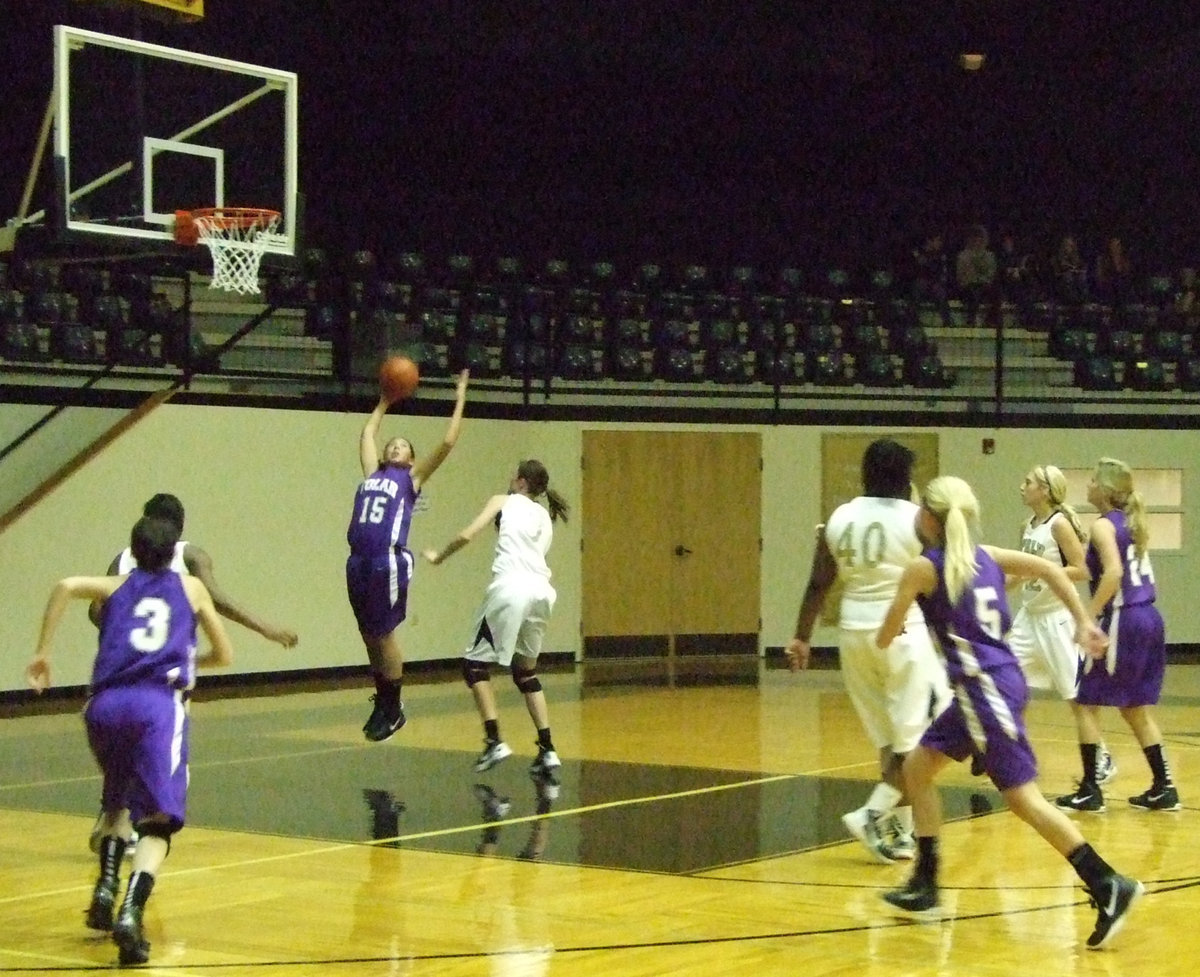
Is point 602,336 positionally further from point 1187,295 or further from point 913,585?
point 913,585

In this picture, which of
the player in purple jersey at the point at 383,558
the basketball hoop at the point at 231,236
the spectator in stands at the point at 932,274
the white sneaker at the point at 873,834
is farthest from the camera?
the spectator in stands at the point at 932,274

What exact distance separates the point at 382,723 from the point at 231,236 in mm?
3051

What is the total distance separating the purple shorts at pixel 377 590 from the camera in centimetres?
1111

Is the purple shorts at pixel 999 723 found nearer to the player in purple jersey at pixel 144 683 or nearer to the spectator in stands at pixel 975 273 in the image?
the player in purple jersey at pixel 144 683

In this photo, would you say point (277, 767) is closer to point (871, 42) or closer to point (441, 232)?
point (441, 232)

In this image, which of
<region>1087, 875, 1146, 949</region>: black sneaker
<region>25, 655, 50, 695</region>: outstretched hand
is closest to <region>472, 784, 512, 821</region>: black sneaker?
<region>25, 655, 50, 695</region>: outstretched hand

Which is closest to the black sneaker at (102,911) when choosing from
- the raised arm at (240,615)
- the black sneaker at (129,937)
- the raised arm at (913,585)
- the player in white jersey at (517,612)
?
the black sneaker at (129,937)

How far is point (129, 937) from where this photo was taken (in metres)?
6.08

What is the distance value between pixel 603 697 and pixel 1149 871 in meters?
7.89

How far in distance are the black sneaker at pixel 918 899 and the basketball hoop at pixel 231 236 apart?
6.04 m

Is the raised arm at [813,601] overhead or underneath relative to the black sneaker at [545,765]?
overhead

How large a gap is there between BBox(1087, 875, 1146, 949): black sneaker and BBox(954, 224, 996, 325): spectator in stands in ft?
51.5

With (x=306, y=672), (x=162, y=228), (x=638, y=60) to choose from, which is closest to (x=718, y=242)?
(x=638, y=60)

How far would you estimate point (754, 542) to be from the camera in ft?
65.0
